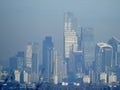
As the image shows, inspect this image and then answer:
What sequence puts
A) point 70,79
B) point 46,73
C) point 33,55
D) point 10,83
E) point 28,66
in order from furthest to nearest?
point 33,55, point 28,66, point 70,79, point 46,73, point 10,83

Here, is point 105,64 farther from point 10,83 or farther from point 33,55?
point 10,83

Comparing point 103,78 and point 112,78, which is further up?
point 103,78

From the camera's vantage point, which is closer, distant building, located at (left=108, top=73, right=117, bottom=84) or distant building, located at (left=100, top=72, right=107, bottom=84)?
distant building, located at (left=100, top=72, right=107, bottom=84)

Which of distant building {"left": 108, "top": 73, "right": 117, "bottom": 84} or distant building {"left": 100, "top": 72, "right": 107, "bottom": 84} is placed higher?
distant building {"left": 100, "top": 72, "right": 107, "bottom": 84}

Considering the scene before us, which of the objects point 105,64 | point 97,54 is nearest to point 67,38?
point 97,54

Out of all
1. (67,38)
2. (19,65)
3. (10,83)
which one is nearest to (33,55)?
(19,65)

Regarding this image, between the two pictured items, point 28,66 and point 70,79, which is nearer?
point 70,79

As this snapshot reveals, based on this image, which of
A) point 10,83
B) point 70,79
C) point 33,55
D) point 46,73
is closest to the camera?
point 10,83

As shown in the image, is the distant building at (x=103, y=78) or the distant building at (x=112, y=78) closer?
the distant building at (x=103, y=78)

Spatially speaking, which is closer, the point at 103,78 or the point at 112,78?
the point at 103,78

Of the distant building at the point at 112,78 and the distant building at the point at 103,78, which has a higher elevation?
the distant building at the point at 103,78

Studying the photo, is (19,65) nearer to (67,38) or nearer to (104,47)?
(104,47)
